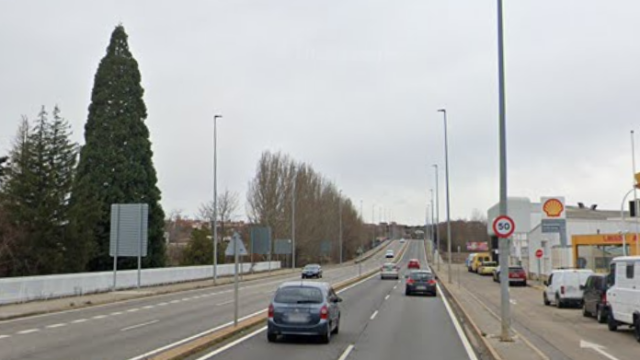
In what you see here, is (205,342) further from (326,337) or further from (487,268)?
(487,268)

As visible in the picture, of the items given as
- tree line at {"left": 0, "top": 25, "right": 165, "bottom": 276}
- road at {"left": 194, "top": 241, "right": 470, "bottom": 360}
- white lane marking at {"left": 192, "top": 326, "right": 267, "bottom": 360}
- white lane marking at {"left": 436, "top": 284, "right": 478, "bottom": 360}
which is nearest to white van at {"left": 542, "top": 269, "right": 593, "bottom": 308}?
white lane marking at {"left": 436, "top": 284, "right": 478, "bottom": 360}

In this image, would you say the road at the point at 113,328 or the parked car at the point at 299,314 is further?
the parked car at the point at 299,314

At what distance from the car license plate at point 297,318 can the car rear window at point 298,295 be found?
36 centimetres

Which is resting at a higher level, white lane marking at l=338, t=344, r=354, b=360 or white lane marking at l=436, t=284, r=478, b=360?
white lane marking at l=338, t=344, r=354, b=360

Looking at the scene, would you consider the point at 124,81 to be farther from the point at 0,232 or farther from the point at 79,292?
the point at 79,292

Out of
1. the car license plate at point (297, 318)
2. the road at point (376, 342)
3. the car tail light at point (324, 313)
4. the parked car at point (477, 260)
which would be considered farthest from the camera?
the parked car at point (477, 260)

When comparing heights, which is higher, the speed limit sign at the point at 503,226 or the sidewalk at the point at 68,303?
the speed limit sign at the point at 503,226

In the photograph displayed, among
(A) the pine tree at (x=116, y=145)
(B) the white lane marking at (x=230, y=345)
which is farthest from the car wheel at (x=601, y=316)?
(A) the pine tree at (x=116, y=145)

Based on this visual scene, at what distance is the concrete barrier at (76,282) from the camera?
2988 centimetres

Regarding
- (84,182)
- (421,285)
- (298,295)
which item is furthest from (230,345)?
(84,182)

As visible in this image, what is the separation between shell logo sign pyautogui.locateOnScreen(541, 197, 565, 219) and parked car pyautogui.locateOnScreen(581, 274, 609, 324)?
33.0 m

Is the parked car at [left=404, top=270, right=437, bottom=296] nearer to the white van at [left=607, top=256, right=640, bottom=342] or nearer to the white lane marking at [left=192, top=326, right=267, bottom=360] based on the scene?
the white van at [left=607, top=256, right=640, bottom=342]

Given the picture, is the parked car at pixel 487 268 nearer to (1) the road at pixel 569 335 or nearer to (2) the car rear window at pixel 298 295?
(1) the road at pixel 569 335

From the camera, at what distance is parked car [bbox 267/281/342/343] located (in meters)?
16.7
